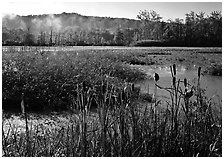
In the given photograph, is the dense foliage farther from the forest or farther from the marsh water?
the forest

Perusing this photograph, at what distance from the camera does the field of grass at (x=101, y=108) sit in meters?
1.00

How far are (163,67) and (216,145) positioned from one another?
1140 millimetres

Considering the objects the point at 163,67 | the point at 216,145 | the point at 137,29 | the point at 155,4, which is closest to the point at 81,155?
the point at 216,145

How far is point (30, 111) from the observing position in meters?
2.34

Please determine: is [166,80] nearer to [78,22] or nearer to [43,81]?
[78,22]

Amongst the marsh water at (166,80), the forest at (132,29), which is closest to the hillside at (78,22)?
the forest at (132,29)

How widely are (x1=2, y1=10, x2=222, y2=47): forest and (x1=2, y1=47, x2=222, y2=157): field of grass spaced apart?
7cm

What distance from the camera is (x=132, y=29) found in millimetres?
1735

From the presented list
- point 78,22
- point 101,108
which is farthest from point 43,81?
point 101,108

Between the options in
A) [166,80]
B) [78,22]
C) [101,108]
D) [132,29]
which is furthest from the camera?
[166,80]

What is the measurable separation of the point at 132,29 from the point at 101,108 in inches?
33.9

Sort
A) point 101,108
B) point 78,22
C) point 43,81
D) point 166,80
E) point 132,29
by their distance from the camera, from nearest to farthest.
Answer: point 101,108 → point 78,22 → point 132,29 → point 166,80 → point 43,81

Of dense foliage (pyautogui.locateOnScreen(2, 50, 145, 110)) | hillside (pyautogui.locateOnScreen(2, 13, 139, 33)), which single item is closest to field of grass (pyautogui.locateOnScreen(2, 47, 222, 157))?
dense foliage (pyautogui.locateOnScreen(2, 50, 145, 110))

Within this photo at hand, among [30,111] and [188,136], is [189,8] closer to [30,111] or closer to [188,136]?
[188,136]
